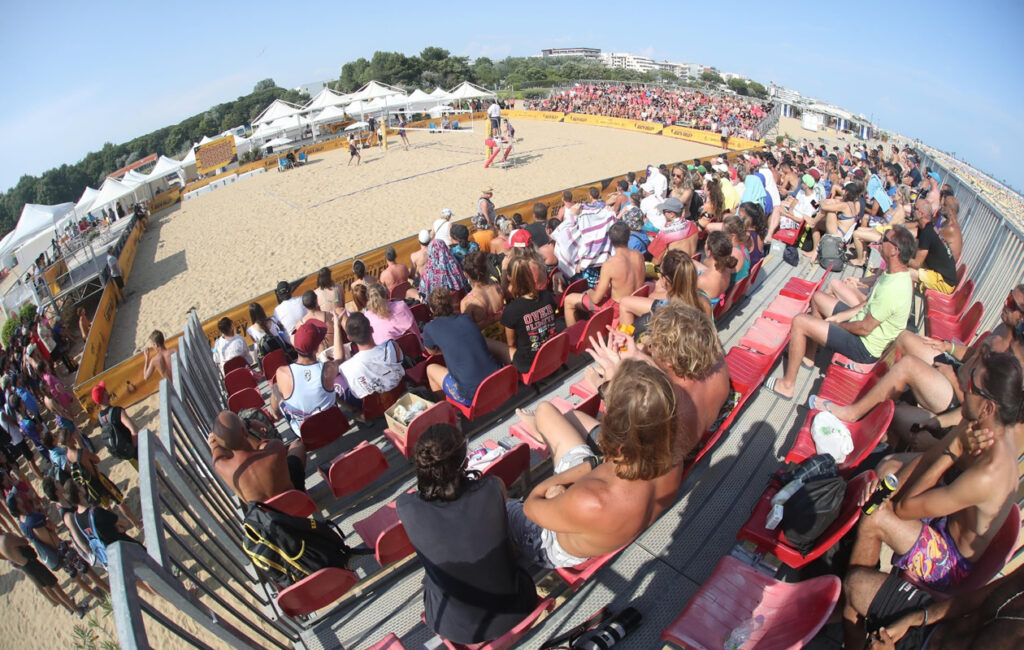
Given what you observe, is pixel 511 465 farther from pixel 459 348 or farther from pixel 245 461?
pixel 245 461

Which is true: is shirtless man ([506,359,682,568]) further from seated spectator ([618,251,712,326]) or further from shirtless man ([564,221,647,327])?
shirtless man ([564,221,647,327])

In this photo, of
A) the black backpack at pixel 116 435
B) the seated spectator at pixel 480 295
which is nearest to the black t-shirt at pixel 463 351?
the seated spectator at pixel 480 295

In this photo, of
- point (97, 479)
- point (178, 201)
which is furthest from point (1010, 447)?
point (178, 201)

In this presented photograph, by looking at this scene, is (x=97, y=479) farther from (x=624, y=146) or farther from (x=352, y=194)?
(x=624, y=146)

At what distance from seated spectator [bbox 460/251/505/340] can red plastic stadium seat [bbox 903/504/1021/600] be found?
3616mm

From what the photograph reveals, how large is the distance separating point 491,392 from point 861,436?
2.54 metres

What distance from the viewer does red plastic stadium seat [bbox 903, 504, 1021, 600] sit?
2.06 m

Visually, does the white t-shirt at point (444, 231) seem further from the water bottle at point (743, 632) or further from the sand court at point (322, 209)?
the water bottle at point (743, 632)

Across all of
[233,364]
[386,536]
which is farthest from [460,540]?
[233,364]

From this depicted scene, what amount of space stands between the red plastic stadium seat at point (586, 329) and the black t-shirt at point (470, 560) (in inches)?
98.6

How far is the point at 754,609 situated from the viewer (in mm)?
2256

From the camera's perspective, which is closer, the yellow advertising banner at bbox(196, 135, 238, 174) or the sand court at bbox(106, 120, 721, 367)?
the sand court at bbox(106, 120, 721, 367)

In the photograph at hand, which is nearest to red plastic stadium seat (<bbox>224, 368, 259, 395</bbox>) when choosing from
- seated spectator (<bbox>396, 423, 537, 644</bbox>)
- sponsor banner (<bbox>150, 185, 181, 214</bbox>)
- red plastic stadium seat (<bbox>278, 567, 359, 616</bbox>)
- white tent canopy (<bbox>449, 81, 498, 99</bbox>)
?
red plastic stadium seat (<bbox>278, 567, 359, 616</bbox>)

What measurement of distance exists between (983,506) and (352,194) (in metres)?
18.8
